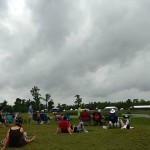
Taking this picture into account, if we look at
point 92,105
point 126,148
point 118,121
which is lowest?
point 126,148

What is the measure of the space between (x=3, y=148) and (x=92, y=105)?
146 metres

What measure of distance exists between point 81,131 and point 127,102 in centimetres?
14254

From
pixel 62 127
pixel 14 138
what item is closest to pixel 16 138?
pixel 14 138

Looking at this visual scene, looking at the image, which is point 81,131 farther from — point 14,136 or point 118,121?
point 14,136

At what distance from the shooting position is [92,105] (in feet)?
519

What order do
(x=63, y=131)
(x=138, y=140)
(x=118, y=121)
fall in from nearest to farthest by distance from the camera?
(x=138, y=140), (x=63, y=131), (x=118, y=121)

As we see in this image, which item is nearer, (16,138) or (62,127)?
(16,138)

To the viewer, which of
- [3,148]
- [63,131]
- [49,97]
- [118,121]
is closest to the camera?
[3,148]

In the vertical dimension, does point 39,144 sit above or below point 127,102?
below

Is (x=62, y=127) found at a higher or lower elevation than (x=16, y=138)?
higher

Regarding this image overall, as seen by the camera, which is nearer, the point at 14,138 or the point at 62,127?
the point at 14,138

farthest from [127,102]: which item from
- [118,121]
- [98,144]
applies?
[98,144]

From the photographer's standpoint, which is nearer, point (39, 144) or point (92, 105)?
point (39, 144)

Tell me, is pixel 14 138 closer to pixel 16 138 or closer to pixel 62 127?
pixel 16 138
